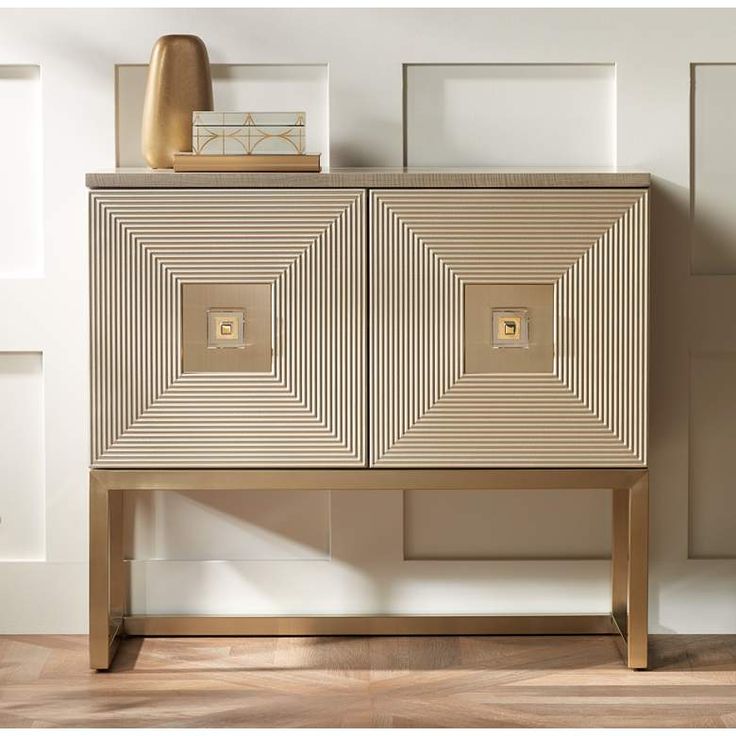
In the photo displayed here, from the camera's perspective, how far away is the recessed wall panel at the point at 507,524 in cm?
→ 207

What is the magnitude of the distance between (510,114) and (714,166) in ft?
1.33

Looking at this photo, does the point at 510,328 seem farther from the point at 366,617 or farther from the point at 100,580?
the point at 100,580

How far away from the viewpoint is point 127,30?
2000 millimetres

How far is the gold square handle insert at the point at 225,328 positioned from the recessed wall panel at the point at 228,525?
44 centimetres

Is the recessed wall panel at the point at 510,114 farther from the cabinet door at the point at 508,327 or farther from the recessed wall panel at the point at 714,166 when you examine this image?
the cabinet door at the point at 508,327

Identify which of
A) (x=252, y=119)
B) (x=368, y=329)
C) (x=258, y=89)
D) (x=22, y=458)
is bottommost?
(x=22, y=458)

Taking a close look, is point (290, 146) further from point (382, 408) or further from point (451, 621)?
point (451, 621)

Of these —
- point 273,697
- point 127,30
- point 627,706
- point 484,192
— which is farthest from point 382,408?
point 127,30

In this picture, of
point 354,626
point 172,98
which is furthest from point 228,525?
point 172,98

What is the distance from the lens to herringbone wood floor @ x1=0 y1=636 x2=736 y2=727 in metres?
1.68

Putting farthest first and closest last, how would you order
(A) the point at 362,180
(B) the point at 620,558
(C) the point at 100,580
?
(B) the point at 620,558 < (C) the point at 100,580 < (A) the point at 362,180

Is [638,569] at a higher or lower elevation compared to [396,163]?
lower

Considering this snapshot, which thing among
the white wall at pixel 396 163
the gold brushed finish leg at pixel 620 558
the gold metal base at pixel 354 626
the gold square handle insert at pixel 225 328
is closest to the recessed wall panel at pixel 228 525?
the white wall at pixel 396 163

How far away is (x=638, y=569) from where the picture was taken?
5.99 feet
